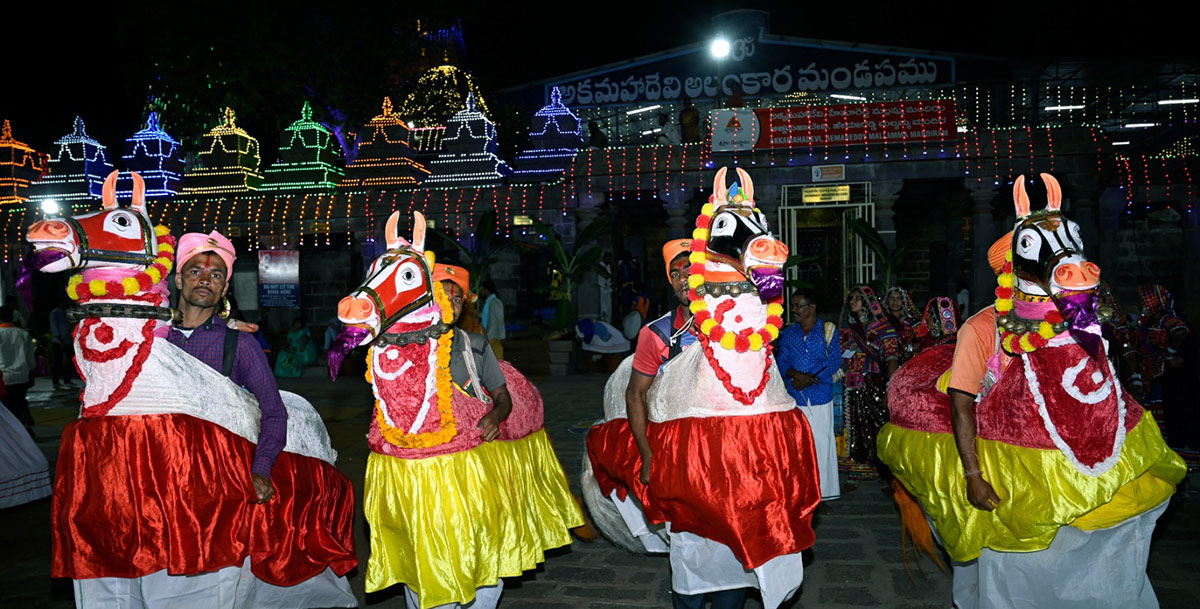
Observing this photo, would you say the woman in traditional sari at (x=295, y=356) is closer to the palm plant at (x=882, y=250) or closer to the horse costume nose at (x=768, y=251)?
the palm plant at (x=882, y=250)

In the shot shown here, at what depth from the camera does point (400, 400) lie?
3902mm

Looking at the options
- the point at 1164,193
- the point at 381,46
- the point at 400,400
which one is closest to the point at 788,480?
the point at 400,400

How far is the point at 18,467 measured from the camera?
7.12 metres

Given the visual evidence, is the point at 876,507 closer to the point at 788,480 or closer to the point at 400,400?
the point at 788,480

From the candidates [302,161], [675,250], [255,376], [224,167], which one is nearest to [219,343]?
[255,376]

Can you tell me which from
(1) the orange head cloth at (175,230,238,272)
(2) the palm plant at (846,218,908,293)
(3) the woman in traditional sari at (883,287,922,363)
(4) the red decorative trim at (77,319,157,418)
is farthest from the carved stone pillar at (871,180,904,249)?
(4) the red decorative trim at (77,319,157,418)

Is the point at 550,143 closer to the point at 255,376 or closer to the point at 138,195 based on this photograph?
the point at 138,195

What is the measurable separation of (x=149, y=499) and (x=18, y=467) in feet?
15.6

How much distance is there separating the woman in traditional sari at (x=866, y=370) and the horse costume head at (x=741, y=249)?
4.02 m

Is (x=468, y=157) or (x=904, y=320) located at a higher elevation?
(x=468, y=157)

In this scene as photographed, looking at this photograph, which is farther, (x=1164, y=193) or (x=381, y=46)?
(x=381, y=46)

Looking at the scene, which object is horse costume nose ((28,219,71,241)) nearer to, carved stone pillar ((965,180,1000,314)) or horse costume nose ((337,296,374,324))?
horse costume nose ((337,296,374,324))

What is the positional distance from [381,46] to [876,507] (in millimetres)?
21388

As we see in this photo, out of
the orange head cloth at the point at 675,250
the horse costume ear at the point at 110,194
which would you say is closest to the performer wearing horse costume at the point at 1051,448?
the orange head cloth at the point at 675,250
